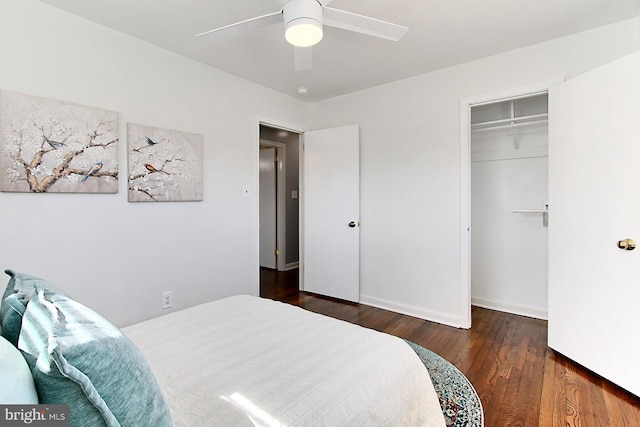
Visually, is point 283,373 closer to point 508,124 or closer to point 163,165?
point 163,165

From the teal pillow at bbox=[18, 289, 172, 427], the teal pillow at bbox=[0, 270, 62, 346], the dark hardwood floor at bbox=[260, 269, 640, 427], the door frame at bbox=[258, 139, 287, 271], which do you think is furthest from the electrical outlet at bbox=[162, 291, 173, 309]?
the door frame at bbox=[258, 139, 287, 271]

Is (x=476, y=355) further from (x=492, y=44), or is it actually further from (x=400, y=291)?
(x=492, y=44)

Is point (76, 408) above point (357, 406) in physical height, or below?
above

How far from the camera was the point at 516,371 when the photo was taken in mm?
2193

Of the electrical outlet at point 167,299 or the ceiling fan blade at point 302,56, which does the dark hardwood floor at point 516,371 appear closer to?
the electrical outlet at point 167,299

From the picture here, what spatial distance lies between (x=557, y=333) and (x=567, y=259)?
577 mm

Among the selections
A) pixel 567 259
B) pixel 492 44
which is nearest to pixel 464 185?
pixel 567 259

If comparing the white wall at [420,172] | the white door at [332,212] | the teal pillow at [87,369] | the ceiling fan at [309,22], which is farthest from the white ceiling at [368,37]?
the teal pillow at [87,369]

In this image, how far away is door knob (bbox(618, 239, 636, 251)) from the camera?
1895 mm

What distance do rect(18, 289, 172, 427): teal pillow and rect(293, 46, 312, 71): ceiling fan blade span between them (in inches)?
72.4

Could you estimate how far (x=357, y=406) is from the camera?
3.36 ft

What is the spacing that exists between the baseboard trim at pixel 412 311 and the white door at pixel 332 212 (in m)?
0.16

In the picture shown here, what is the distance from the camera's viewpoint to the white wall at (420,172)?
2.78m

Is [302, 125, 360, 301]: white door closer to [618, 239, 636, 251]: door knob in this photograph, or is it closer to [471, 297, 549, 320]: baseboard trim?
[471, 297, 549, 320]: baseboard trim
